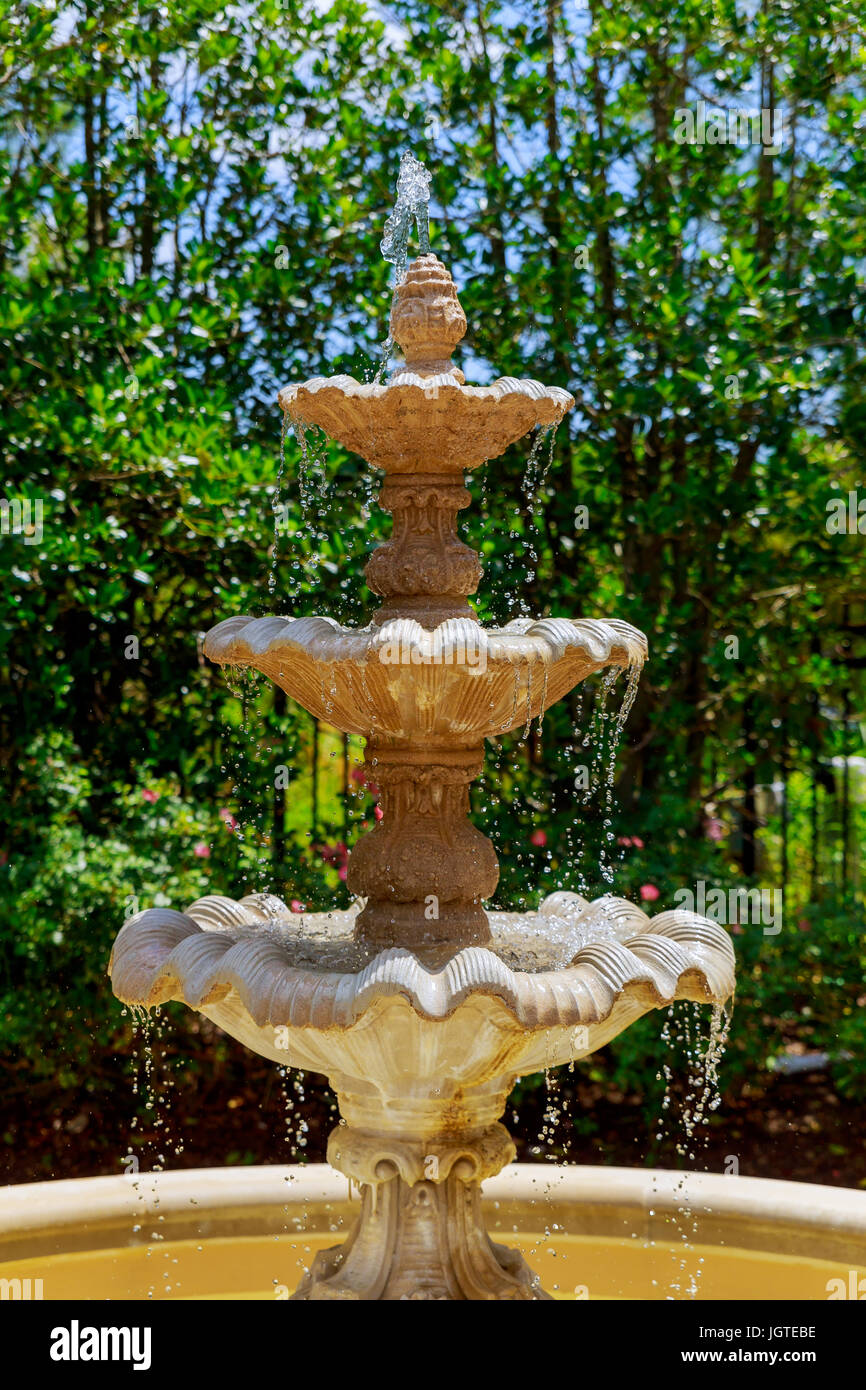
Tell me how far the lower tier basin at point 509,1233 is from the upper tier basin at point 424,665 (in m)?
1.89

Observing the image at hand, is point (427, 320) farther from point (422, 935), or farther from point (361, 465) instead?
point (361, 465)

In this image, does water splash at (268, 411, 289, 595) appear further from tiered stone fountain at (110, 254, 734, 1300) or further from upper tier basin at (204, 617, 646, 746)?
upper tier basin at (204, 617, 646, 746)

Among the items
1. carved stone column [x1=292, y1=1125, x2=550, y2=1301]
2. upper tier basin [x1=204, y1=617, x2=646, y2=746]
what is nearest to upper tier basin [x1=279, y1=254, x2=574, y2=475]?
upper tier basin [x1=204, y1=617, x2=646, y2=746]

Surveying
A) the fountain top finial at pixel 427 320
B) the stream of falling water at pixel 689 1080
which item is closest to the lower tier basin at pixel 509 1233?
the stream of falling water at pixel 689 1080

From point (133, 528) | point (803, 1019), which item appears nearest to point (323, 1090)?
point (803, 1019)

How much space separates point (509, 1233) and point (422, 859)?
172cm

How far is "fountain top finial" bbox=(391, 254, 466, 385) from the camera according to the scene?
146 inches

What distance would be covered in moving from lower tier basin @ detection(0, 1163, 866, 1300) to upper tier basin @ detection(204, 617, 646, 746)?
6.21ft

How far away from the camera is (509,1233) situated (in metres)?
4.69

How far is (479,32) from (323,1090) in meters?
5.07

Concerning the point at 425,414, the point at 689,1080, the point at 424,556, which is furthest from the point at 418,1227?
the point at 689,1080

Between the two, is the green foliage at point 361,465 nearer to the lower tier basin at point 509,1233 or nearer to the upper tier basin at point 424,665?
the lower tier basin at point 509,1233

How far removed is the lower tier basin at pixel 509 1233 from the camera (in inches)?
172

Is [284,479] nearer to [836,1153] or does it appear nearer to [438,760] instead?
[438,760]
